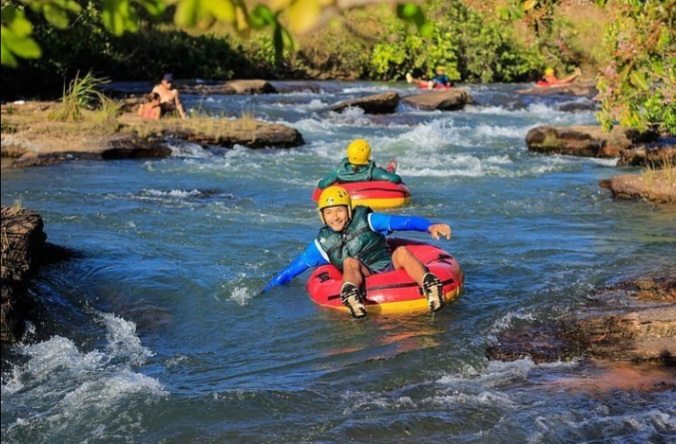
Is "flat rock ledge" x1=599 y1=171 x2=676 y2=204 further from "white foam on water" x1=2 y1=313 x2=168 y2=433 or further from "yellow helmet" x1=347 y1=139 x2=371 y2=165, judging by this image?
"white foam on water" x1=2 y1=313 x2=168 y2=433

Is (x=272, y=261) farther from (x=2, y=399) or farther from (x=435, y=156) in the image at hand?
(x=435, y=156)

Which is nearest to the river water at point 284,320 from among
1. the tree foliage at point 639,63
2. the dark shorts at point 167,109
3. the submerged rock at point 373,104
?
the tree foliage at point 639,63

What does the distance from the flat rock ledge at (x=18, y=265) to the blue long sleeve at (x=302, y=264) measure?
6.50ft

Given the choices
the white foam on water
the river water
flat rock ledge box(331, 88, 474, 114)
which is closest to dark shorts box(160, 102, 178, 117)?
the river water

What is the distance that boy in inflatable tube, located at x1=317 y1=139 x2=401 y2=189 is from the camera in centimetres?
1188

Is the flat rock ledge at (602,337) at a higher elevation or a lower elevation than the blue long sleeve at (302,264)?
lower

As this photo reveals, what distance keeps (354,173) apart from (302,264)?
13.4ft

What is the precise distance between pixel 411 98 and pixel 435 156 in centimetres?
790

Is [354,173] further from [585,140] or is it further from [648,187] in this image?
[585,140]

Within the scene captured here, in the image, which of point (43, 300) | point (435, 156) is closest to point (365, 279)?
point (43, 300)

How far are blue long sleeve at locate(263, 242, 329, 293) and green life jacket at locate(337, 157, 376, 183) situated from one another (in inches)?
157

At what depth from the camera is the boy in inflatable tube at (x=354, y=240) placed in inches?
305

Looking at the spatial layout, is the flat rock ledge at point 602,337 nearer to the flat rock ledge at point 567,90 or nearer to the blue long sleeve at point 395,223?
the blue long sleeve at point 395,223

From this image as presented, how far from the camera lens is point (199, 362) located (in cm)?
673
